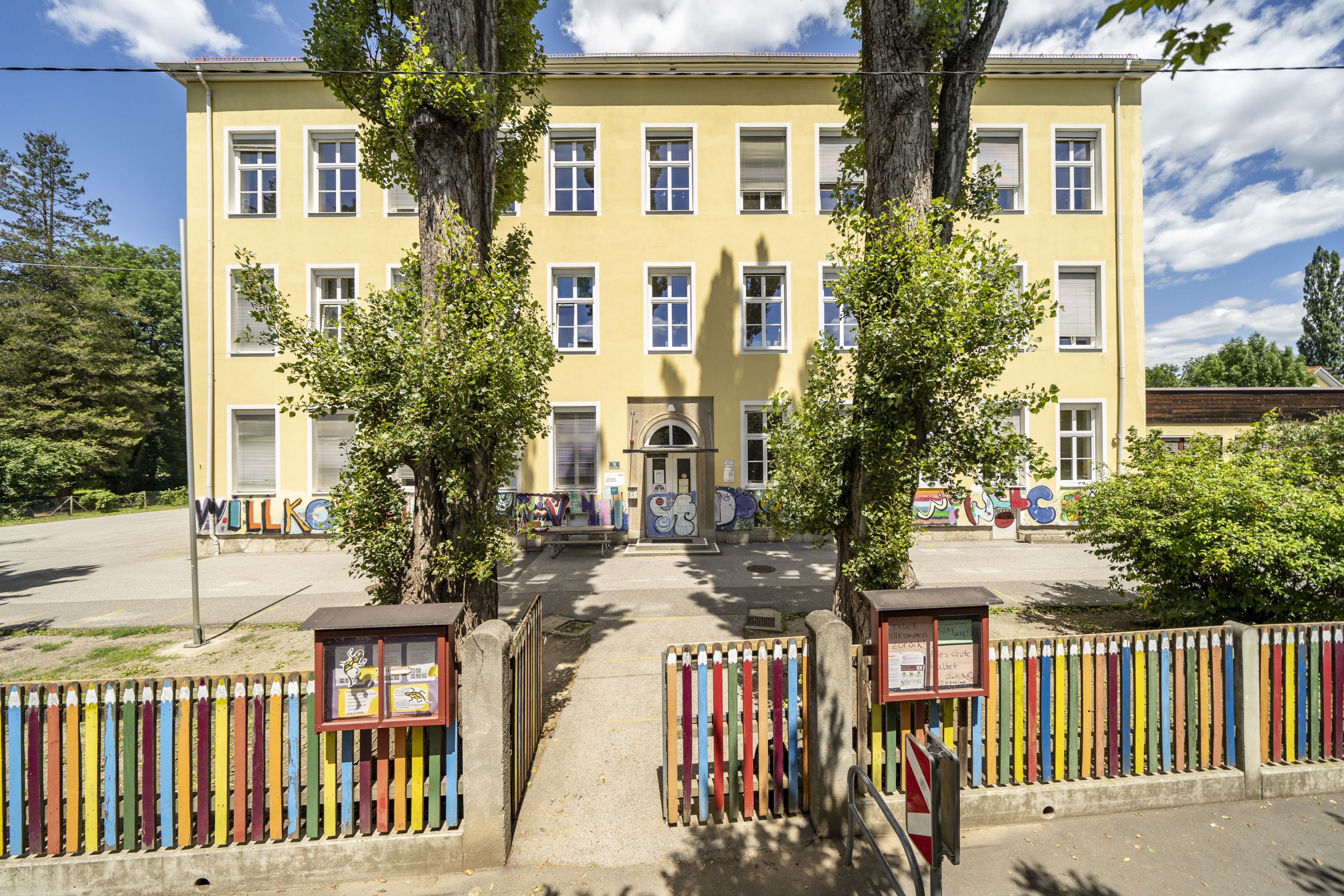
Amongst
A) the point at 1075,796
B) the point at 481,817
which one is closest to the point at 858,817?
the point at 1075,796

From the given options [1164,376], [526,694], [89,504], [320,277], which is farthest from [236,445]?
[1164,376]

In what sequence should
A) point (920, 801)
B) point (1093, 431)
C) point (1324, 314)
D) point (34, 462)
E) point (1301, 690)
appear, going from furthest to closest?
point (1324, 314)
point (34, 462)
point (1093, 431)
point (1301, 690)
point (920, 801)

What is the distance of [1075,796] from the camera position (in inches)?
141

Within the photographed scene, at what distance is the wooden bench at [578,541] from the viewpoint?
12602 millimetres

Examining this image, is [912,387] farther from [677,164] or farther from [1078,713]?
[677,164]

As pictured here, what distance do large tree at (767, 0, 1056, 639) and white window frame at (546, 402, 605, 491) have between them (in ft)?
28.0

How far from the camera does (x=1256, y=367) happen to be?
36.6 m

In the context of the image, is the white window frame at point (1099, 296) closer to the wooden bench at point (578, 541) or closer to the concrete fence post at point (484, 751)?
the wooden bench at point (578, 541)

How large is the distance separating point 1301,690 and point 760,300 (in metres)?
11.8

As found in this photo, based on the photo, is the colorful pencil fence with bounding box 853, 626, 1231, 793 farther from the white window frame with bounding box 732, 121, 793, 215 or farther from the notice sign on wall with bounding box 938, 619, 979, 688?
the white window frame with bounding box 732, 121, 793, 215

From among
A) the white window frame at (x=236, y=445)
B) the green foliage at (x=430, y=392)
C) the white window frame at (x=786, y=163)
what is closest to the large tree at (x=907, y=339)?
the green foliage at (x=430, y=392)

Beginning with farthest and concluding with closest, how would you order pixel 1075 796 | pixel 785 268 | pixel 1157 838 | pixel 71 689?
pixel 785 268
pixel 1075 796
pixel 1157 838
pixel 71 689

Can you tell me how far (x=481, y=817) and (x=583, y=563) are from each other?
835cm

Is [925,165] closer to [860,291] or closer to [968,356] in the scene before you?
[860,291]
